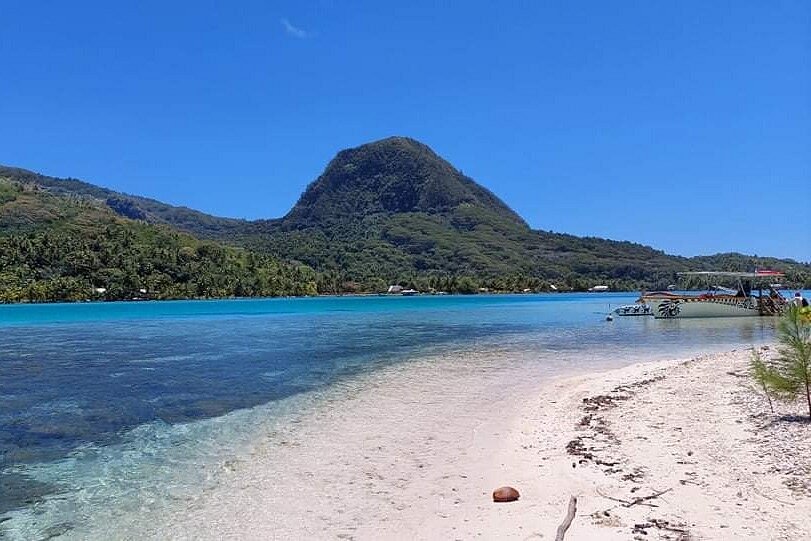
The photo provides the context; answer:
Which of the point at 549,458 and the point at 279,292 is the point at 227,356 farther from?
the point at 279,292

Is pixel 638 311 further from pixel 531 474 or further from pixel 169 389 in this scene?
pixel 531 474

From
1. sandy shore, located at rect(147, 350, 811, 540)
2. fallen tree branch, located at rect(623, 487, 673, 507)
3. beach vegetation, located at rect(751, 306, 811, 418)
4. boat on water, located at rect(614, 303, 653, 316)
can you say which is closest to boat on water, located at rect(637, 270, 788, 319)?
boat on water, located at rect(614, 303, 653, 316)

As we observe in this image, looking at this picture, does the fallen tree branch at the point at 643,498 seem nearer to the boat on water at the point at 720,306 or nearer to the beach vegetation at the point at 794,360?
the beach vegetation at the point at 794,360

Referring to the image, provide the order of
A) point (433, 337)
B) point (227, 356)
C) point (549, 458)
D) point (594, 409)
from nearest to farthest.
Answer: point (549, 458) < point (594, 409) < point (227, 356) < point (433, 337)

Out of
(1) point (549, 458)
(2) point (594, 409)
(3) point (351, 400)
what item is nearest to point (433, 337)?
(3) point (351, 400)

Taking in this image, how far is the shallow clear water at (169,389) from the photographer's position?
32.3ft

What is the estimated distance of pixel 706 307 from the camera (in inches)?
2411

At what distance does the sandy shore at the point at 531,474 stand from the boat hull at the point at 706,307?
49.1 metres

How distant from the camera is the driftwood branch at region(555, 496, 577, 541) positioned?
661cm

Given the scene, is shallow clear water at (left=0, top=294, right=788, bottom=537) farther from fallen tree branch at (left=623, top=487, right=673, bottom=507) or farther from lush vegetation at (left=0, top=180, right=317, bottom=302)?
lush vegetation at (left=0, top=180, right=317, bottom=302)

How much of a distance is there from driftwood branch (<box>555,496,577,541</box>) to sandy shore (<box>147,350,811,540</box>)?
4.5 inches

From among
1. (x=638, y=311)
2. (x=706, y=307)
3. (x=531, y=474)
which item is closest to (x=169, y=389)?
(x=531, y=474)

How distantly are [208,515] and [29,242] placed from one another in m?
169

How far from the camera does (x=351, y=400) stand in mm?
17453
